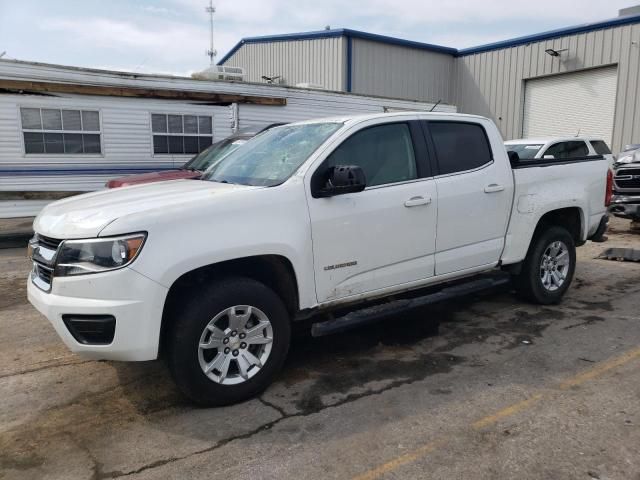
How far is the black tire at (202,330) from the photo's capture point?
132 inches

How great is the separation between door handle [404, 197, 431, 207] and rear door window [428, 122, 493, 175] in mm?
369

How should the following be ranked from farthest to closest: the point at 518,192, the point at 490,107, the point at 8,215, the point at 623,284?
the point at 490,107 → the point at 8,215 → the point at 623,284 → the point at 518,192

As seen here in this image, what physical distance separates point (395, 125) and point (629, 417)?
2671mm

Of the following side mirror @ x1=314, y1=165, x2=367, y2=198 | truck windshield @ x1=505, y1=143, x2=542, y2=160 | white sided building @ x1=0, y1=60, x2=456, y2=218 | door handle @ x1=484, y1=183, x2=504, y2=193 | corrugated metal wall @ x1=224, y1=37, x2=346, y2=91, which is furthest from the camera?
corrugated metal wall @ x1=224, y1=37, x2=346, y2=91

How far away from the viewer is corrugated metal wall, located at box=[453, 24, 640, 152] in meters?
17.3

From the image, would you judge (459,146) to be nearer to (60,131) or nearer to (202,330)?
(202,330)

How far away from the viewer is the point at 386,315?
4293 mm

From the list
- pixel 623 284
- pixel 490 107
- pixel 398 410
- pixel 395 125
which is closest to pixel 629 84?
pixel 490 107

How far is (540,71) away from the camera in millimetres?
19906

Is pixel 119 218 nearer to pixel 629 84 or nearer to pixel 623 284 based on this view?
pixel 623 284

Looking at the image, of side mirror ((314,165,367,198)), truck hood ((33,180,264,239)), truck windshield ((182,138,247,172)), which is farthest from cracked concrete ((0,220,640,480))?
truck windshield ((182,138,247,172))

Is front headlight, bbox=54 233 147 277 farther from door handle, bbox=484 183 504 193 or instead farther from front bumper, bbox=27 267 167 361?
door handle, bbox=484 183 504 193

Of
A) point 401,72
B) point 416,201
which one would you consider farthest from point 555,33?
point 416,201

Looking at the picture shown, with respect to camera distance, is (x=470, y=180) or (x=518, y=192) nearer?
(x=470, y=180)
